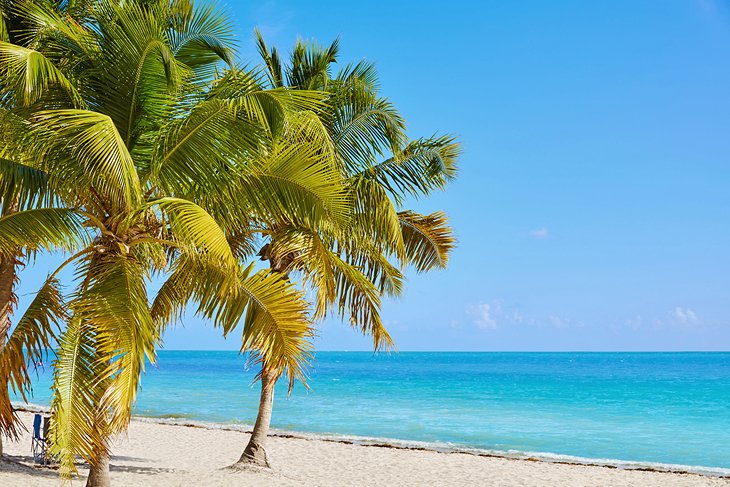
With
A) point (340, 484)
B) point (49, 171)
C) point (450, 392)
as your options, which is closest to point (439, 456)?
point (340, 484)

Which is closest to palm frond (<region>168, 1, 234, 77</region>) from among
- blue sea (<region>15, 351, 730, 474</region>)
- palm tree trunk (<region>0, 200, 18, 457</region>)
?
palm tree trunk (<region>0, 200, 18, 457</region>)

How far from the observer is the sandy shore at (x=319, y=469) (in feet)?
33.2

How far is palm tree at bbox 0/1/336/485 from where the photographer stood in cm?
600

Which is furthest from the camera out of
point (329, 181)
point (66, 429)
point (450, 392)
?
point (450, 392)

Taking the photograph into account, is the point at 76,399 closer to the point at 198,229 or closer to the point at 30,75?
the point at 198,229

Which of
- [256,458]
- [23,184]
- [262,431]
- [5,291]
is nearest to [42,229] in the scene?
[23,184]

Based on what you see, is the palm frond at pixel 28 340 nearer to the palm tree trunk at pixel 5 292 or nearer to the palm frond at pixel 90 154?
the palm frond at pixel 90 154

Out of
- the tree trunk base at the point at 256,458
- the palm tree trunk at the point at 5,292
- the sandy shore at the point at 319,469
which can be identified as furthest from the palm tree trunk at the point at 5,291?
the tree trunk base at the point at 256,458

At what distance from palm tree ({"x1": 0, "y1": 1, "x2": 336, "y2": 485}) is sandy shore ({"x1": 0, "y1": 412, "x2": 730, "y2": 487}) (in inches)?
129

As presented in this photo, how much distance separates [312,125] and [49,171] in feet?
7.97

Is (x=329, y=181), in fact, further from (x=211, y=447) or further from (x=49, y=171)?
(x=211, y=447)

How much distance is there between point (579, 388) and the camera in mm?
45094

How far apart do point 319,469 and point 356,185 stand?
5.02 meters

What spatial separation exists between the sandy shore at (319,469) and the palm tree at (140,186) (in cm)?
327
